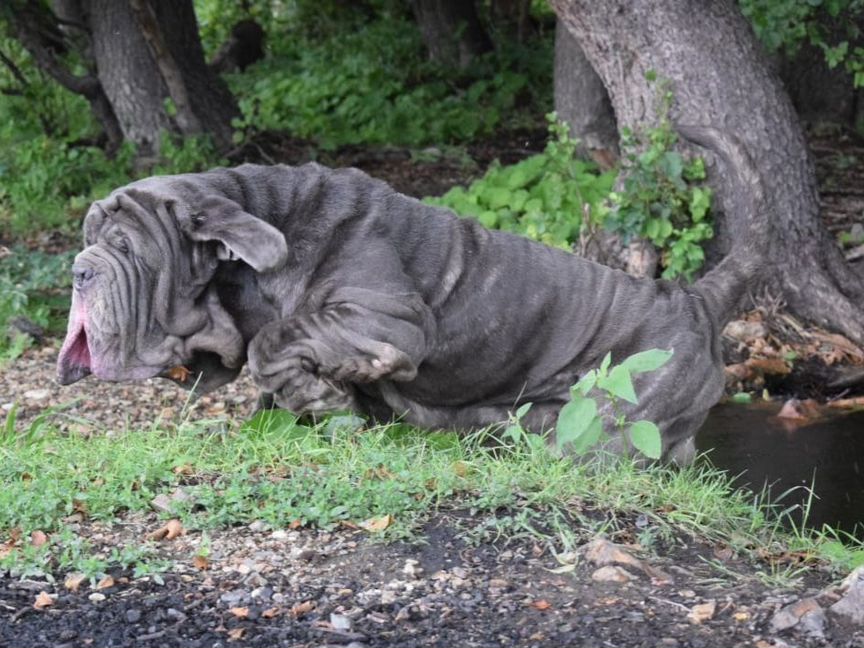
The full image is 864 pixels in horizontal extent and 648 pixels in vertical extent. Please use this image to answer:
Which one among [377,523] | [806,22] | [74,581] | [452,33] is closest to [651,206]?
[806,22]

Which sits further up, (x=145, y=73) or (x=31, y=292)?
(x=145, y=73)

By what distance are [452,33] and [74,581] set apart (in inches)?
534

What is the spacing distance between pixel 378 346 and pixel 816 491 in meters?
2.48

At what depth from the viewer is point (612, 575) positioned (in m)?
4.05

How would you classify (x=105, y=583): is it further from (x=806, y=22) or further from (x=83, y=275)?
(x=806, y=22)

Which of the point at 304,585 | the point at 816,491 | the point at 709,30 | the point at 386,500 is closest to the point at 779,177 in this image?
the point at 709,30

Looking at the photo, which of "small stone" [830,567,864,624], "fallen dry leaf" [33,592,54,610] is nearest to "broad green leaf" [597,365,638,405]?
"small stone" [830,567,864,624]

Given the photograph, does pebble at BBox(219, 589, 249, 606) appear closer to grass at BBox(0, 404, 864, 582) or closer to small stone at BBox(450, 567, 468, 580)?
grass at BBox(0, 404, 864, 582)

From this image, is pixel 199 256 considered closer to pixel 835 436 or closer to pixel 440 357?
pixel 440 357

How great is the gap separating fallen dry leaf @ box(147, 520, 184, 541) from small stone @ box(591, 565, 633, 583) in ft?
4.53

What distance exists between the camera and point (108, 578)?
13.4ft

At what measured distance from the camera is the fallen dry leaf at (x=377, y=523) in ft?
14.3

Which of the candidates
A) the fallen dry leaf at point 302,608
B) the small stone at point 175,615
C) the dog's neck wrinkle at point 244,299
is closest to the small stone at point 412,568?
the fallen dry leaf at point 302,608

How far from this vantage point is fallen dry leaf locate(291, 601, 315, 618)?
152 inches
